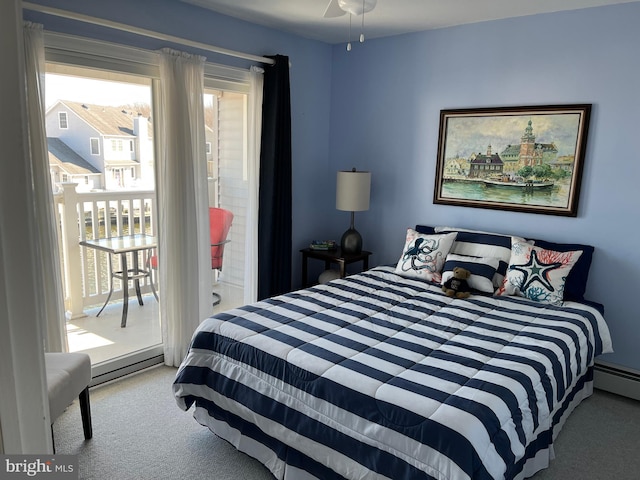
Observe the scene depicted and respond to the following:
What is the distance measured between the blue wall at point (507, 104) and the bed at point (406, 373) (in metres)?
0.28

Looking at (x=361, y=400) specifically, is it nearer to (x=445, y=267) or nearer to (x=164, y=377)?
(x=445, y=267)

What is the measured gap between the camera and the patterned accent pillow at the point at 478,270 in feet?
10.3

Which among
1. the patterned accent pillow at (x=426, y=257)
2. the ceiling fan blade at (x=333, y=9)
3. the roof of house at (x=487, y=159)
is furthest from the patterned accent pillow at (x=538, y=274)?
the ceiling fan blade at (x=333, y=9)

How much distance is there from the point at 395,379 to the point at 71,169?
10.4ft

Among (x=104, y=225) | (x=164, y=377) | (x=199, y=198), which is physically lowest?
(x=164, y=377)

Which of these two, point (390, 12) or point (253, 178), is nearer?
point (390, 12)

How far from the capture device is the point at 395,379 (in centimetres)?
192

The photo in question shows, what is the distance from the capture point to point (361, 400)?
6.04 feet

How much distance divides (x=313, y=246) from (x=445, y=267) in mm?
1363

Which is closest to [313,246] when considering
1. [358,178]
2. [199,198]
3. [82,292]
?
[358,178]

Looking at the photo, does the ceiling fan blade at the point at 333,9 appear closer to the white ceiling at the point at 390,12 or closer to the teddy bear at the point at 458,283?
the white ceiling at the point at 390,12

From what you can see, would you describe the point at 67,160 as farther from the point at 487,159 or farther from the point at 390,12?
the point at 487,159

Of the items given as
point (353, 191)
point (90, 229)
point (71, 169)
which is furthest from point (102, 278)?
point (353, 191)

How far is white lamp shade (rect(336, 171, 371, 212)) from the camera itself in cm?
393
